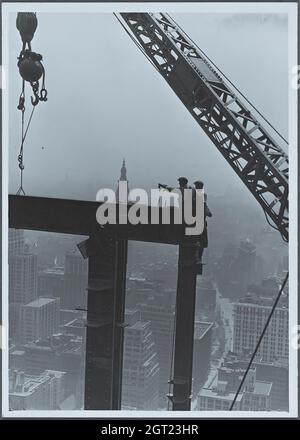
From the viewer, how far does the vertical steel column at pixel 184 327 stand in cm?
402

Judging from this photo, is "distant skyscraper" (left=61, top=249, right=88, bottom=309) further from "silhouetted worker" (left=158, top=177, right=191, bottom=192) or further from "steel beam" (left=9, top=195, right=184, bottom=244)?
"silhouetted worker" (left=158, top=177, right=191, bottom=192)

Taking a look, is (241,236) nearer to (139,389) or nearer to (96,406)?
(139,389)

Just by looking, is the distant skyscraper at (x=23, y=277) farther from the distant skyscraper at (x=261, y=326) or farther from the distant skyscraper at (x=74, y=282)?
the distant skyscraper at (x=261, y=326)

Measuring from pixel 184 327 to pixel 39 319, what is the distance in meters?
1.23

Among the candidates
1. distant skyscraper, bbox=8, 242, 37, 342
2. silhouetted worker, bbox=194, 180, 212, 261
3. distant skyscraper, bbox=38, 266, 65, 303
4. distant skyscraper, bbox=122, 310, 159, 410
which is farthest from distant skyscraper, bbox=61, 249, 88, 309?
silhouetted worker, bbox=194, 180, 212, 261

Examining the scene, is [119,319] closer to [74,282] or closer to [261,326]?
[74,282]

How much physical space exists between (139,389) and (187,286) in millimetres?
1029

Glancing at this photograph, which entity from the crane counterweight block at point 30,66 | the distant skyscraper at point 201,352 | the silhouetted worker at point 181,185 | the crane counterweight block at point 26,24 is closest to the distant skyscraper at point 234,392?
the distant skyscraper at point 201,352

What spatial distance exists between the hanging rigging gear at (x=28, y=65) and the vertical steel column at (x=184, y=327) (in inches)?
60.9

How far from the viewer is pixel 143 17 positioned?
4.37 meters

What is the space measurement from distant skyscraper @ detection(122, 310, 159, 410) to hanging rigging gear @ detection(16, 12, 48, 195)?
5.03 feet

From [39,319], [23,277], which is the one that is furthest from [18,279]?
[39,319]
